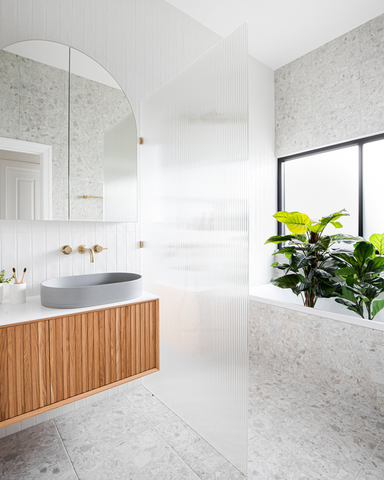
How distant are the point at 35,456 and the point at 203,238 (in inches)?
54.6

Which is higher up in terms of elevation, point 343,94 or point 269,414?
point 343,94

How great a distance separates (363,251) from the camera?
2070mm

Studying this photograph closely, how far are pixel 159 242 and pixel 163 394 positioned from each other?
3.29 ft

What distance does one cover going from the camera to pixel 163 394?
6.27 ft

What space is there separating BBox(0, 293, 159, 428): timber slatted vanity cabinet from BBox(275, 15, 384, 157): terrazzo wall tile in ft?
7.72

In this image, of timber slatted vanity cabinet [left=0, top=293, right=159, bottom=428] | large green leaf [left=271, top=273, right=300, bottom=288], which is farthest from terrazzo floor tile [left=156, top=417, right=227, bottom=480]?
large green leaf [left=271, top=273, right=300, bottom=288]

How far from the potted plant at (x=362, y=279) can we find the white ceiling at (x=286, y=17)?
1840 mm

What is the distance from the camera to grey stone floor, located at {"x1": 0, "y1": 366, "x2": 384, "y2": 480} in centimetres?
136

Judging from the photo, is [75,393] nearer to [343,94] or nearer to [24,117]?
[24,117]

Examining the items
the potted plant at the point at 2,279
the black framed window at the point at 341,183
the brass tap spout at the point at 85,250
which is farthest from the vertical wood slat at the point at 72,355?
the black framed window at the point at 341,183

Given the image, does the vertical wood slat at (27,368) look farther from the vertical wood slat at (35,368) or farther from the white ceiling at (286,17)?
the white ceiling at (286,17)

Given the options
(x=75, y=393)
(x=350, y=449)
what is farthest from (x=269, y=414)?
(x=75, y=393)

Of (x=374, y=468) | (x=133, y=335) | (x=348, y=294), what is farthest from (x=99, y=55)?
(x=374, y=468)

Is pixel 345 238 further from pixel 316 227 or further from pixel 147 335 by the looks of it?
pixel 147 335
